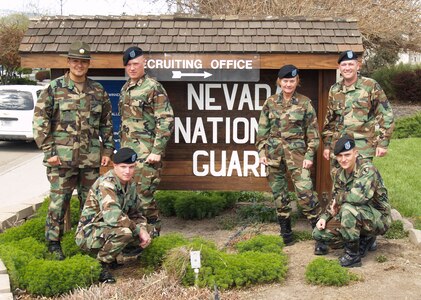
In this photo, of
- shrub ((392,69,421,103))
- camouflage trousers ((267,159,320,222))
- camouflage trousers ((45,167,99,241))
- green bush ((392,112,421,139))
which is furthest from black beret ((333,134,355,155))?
shrub ((392,69,421,103))

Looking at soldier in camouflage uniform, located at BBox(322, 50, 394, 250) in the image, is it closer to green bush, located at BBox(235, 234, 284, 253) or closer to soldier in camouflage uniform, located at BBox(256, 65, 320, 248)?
soldier in camouflage uniform, located at BBox(256, 65, 320, 248)

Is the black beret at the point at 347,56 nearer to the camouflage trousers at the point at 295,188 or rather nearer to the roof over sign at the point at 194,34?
the roof over sign at the point at 194,34

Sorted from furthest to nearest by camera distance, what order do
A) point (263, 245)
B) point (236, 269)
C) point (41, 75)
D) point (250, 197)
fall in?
1. point (41, 75)
2. point (250, 197)
3. point (263, 245)
4. point (236, 269)

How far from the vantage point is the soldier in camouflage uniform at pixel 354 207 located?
5.75 meters

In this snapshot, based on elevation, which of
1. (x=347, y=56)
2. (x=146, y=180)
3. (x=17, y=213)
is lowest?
(x=17, y=213)

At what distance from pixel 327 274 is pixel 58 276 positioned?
2.27 metres

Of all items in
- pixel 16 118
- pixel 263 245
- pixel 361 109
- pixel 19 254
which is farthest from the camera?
pixel 16 118

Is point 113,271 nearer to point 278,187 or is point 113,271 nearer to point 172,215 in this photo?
point 278,187

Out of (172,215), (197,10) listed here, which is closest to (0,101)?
(197,10)

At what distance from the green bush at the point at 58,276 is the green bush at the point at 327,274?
184cm

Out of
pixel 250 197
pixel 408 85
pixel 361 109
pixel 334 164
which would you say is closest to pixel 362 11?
pixel 408 85

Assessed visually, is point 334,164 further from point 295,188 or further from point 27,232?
point 27,232

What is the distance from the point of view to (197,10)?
18156 mm

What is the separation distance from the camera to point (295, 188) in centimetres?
659
